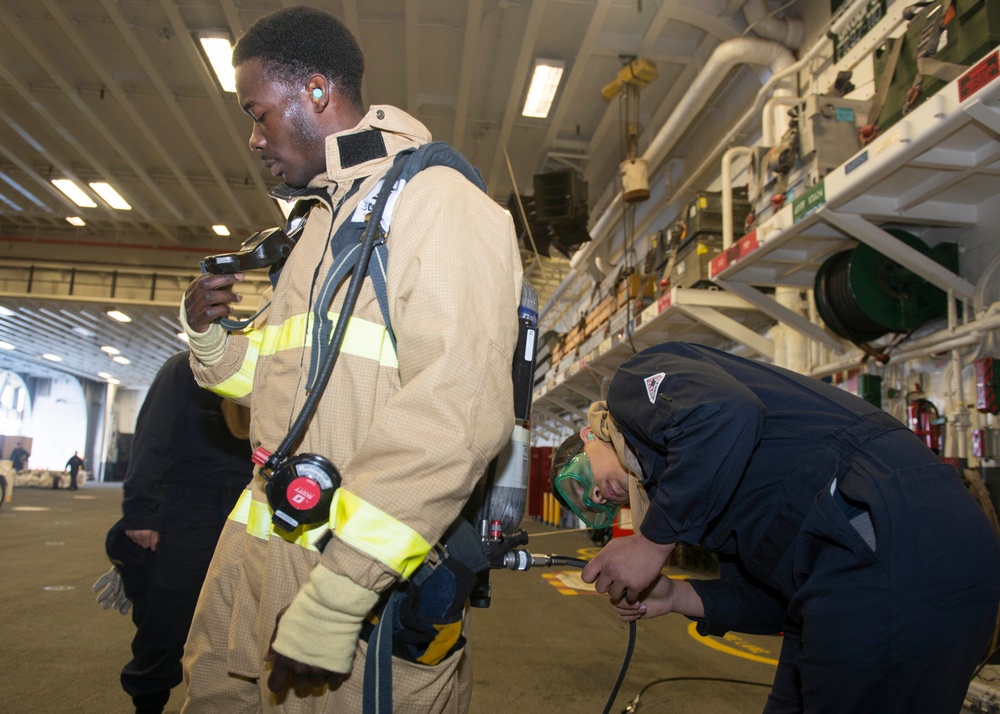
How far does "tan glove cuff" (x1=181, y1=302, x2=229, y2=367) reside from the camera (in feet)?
5.21

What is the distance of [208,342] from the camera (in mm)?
1610

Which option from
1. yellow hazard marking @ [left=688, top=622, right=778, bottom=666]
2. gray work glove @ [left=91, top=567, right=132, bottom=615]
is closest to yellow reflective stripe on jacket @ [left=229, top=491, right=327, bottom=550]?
gray work glove @ [left=91, top=567, right=132, bottom=615]

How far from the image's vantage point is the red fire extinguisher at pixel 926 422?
403 cm

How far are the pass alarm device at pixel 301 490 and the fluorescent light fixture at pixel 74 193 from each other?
1196cm

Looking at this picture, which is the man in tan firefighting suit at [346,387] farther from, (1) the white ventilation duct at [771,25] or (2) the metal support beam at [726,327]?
(1) the white ventilation duct at [771,25]

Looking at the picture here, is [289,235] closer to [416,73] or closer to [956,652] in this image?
[956,652]

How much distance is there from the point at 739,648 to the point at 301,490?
428cm

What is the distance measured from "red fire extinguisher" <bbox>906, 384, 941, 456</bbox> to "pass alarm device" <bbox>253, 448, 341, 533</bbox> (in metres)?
4.08

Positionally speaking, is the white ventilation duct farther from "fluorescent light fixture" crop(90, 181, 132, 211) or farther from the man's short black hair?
"fluorescent light fixture" crop(90, 181, 132, 211)

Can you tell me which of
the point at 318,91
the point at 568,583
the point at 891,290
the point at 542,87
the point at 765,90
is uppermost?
the point at 542,87

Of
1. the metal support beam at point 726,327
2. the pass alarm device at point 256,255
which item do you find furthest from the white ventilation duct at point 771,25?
the pass alarm device at point 256,255

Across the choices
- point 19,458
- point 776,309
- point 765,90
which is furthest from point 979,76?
point 19,458

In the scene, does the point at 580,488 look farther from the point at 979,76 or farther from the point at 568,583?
the point at 568,583

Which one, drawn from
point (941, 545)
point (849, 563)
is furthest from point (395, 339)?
point (941, 545)
